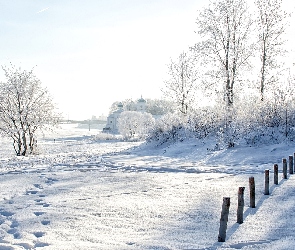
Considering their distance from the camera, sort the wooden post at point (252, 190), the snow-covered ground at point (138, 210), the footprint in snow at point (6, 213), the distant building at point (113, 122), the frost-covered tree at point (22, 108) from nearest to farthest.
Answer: the snow-covered ground at point (138, 210) → the footprint in snow at point (6, 213) → the wooden post at point (252, 190) → the frost-covered tree at point (22, 108) → the distant building at point (113, 122)

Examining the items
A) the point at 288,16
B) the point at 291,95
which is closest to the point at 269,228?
the point at 291,95

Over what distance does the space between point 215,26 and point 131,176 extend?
58.5 ft

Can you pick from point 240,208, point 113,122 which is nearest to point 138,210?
point 240,208

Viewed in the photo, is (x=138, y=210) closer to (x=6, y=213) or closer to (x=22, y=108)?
(x=6, y=213)

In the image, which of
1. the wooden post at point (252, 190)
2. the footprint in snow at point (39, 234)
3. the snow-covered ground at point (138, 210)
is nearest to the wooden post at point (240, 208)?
the snow-covered ground at point (138, 210)

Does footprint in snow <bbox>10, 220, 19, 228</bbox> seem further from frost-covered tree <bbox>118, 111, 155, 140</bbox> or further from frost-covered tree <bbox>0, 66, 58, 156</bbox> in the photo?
frost-covered tree <bbox>118, 111, 155, 140</bbox>

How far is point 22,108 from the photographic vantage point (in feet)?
91.6

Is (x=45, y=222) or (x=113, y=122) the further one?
(x=113, y=122)

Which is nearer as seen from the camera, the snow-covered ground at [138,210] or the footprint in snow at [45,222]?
the snow-covered ground at [138,210]

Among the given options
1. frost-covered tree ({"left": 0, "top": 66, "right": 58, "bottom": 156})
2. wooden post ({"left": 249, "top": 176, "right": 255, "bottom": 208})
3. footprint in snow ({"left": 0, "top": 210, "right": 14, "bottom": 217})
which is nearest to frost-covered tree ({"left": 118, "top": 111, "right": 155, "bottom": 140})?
frost-covered tree ({"left": 0, "top": 66, "right": 58, "bottom": 156})

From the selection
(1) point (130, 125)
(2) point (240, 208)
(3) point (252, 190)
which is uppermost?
(1) point (130, 125)

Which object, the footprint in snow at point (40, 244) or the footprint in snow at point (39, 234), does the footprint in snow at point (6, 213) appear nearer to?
the footprint in snow at point (39, 234)

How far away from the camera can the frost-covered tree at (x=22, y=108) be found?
27547mm

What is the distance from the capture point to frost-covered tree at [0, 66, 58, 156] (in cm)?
2755
